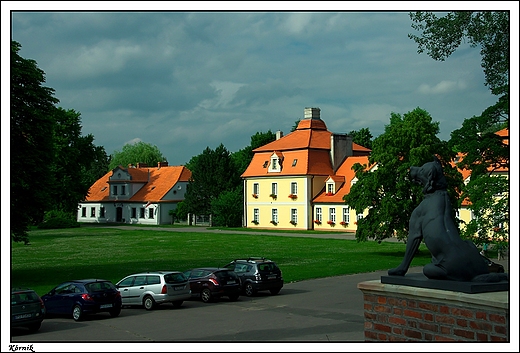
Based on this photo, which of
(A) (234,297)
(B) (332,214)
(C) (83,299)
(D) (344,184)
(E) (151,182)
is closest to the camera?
(C) (83,299)

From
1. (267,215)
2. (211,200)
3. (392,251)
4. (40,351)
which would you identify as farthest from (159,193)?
(40,351)

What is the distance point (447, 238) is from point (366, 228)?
36.5 m

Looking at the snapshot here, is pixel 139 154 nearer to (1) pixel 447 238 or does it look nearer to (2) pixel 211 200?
(2) pixel 211 200

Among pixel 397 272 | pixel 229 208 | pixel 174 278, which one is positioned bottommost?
pixel 174 278

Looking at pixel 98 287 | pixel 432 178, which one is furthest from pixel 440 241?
pixel 98 287

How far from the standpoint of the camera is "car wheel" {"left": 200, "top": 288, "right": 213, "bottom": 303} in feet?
82.7

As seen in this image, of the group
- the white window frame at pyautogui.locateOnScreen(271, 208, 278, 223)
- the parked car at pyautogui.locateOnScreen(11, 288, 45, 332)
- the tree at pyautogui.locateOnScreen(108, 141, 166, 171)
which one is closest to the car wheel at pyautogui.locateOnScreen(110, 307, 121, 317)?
the parked car at pyautogui.locateOnScreen(11, 288, 45, 332)

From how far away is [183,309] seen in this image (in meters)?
23.8

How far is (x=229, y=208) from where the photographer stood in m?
80.9

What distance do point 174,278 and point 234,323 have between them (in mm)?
5248

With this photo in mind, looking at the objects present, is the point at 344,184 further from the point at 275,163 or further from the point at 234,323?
the point at 234,323

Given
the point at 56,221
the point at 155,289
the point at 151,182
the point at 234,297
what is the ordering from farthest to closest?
1. the point at 151,182
2. the point at 56,221
3. the point at 234,297
4. the point at 155,289

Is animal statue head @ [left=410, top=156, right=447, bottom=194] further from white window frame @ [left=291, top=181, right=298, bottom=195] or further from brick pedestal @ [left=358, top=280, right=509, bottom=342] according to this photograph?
white window frame @ [left=291, top=181, right=298, bottom=195]

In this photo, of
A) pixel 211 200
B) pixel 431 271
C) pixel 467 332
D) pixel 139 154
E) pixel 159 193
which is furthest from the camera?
pixel 139 154
